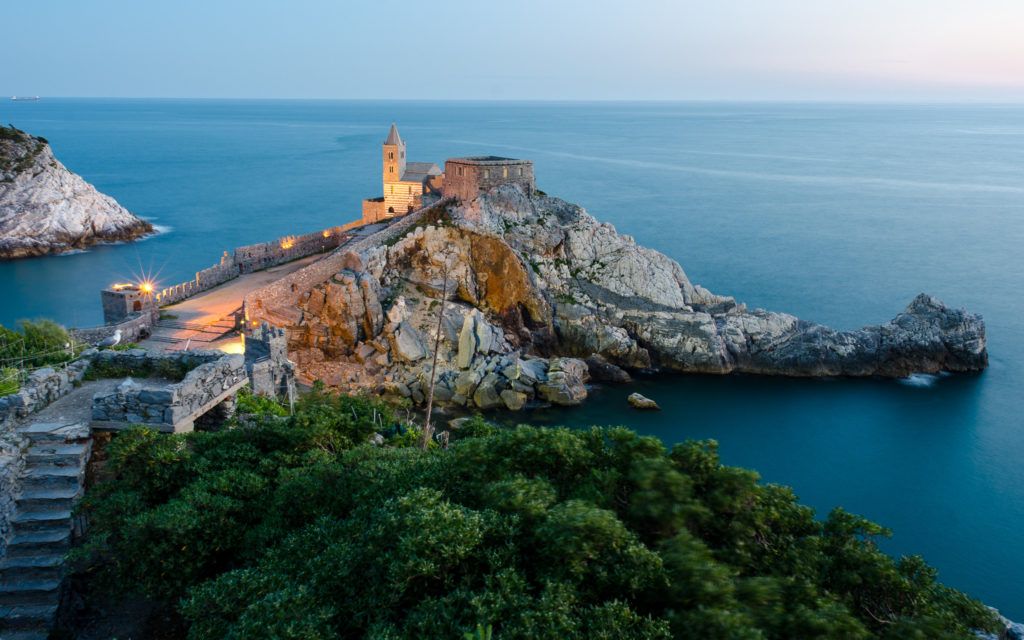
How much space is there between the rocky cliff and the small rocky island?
101 feet

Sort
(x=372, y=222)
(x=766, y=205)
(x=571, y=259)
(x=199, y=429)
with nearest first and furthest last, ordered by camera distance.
Answer: (x=199, y=429) → (x=571, y=259) → (x=372, y=222) → (x=766, y=205)

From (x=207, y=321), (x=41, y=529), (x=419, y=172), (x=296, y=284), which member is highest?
(x=419, y=172)

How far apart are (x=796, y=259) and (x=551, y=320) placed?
27.6 m

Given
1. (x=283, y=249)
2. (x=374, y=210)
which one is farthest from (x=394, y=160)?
(x=283, y=249)

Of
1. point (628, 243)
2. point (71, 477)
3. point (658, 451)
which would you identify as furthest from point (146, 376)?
point (628, 243)

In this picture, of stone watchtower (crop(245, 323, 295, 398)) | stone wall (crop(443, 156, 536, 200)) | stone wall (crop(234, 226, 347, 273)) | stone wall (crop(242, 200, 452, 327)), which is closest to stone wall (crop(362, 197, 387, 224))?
stone wall (crop(234, 226, 347, 273))

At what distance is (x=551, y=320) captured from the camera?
111 feet

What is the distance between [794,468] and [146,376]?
75.2 ft

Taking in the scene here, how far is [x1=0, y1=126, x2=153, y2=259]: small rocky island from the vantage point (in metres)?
46.9

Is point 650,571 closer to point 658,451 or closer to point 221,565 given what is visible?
point 658,451

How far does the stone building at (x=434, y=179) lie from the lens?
36469mm

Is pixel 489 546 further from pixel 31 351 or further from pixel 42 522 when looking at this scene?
pixel 31 351

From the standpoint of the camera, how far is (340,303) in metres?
29.4

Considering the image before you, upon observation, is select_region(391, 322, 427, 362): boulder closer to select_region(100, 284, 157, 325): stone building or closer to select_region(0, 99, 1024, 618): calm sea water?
select_region(0, 99, 1024, 618): calm sea water
